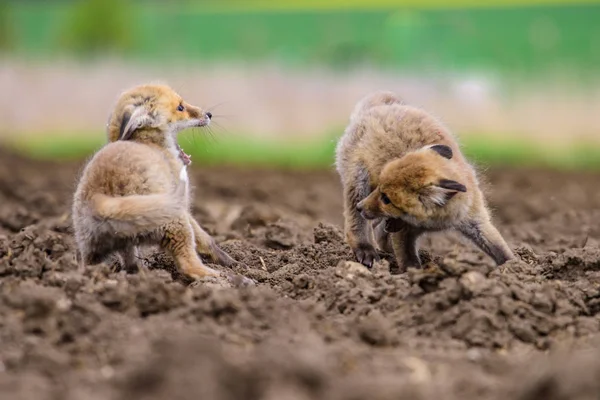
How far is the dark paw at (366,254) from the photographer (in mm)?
7729

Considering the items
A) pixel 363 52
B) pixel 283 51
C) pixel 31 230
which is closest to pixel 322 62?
pixel 363 52

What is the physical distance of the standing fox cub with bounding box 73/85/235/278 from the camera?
6371mm

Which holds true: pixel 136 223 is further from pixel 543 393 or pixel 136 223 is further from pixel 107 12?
pixel 107 12

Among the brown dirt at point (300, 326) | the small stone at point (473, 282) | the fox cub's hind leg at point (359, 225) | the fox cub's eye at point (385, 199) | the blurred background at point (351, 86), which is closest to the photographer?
the brown dirt at point (300, 326)

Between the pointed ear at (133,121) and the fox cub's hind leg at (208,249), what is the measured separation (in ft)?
2.41

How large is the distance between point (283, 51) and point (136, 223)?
74.2ft

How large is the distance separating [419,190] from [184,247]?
68.4 inches

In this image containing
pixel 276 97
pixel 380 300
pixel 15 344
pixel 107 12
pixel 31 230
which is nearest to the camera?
pixel 15 344

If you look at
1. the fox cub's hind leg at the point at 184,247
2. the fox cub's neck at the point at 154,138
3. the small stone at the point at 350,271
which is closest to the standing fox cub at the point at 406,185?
the small stone at the point at 350,271

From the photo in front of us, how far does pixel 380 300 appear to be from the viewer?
6.30 meters

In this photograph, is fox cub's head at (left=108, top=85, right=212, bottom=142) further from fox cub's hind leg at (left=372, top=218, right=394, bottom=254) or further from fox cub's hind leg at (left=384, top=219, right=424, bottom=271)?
fox cub's hind leg at (left=372, top=218, right=394, bottom=254)

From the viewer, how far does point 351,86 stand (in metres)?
21.9

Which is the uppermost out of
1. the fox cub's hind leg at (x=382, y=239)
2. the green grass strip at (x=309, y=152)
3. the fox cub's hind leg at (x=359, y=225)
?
the fox cub's hind leg at (x=359, y=225)

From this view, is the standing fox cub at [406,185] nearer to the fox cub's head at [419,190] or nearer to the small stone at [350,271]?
the fox cub's head at [419,190]
